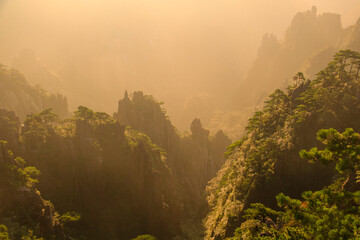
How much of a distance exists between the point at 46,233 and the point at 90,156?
2037 centimetres

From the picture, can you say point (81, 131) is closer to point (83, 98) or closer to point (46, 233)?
point (46, 233)

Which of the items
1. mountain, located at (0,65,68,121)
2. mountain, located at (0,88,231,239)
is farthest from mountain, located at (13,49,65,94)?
mountain, located at (0,88,231,239)

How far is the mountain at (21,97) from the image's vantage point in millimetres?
93750

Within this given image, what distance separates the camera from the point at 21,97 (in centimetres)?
9812

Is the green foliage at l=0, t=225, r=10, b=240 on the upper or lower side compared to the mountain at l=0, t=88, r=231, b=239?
lower

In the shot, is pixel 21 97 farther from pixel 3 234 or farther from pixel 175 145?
pixel 3 234

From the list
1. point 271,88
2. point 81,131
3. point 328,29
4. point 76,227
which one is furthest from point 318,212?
point 328,29

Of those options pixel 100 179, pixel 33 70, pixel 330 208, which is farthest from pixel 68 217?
pixel 33 70

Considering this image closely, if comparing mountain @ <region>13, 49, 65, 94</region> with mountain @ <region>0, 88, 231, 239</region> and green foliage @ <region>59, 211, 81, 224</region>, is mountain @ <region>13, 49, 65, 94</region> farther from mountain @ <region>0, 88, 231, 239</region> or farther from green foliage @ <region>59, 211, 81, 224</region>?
green foliage @ <region>59, 211, 81, 224</region>

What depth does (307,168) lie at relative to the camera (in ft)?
128

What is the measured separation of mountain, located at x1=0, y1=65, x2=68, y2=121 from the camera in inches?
3691

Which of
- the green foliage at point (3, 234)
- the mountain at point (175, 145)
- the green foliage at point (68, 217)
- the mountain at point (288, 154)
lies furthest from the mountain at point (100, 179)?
the mountain at point (288, 154)

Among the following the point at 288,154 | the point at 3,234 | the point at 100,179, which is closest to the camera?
the point at 3,234

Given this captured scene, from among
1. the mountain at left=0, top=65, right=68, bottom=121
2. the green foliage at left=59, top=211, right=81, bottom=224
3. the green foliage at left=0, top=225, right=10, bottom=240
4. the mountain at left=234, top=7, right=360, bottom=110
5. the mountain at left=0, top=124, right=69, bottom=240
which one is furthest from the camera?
the mountain at left=234, top=7, right=360, bottom=110
